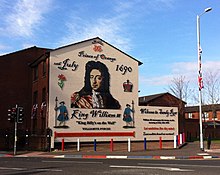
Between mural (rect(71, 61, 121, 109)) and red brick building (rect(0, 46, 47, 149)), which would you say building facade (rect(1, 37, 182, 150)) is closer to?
mural (rect(71, 61, 121, 109))

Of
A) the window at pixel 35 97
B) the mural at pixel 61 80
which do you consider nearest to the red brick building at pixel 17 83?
the window at pixel 35 97

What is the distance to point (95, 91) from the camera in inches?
1294

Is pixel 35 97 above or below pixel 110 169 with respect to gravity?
above

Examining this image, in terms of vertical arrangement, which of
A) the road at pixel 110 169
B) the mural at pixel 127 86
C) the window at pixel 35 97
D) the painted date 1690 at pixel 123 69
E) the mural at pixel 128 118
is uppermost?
the painted date 1690 at pixel 123 69

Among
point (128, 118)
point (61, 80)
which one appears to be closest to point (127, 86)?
point (128, 118)

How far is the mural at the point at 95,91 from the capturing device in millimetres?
32031

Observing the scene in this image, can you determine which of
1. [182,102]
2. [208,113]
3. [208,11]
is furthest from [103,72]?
[208,113]

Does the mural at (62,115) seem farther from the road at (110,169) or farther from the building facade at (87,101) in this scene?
the road at (110,169)

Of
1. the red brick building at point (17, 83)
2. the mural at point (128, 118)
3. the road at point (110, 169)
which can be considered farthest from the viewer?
the red brick building at point (17, 83)

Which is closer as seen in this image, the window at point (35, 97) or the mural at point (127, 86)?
the mural at point (127, 86)

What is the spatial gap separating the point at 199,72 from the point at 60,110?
1265 cm

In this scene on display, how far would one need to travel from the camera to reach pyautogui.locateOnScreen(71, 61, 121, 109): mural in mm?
32031

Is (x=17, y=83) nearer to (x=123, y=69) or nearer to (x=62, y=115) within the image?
(x=62, y=115)

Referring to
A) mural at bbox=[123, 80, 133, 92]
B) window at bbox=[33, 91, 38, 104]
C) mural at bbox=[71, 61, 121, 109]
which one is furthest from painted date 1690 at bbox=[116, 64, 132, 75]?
window at bbox=[33, 91, 38, 104]
